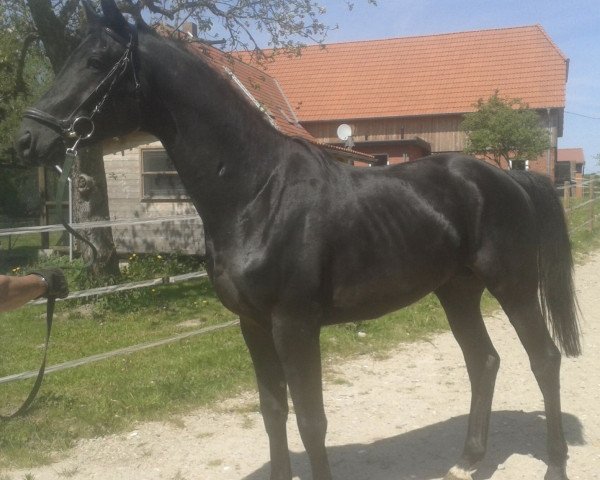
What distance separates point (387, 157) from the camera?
21375 mm

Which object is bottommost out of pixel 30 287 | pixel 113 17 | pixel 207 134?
pixel 30 287

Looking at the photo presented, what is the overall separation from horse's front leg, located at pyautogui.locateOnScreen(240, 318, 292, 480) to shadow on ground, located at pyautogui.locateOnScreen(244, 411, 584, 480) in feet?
1.41

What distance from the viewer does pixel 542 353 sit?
3.26 metres

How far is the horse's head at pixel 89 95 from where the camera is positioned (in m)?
2.37

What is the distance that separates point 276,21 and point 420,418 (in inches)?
290

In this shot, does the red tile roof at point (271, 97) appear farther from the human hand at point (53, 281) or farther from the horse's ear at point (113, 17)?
the human hand at point (53, 281)

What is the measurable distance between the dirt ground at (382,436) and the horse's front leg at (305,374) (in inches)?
32.0

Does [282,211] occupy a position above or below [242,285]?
above

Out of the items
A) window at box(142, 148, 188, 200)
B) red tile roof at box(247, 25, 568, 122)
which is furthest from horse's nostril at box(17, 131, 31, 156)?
red tile roof at box(247, 25, 568, 122)

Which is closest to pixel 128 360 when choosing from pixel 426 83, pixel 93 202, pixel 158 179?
pixel 93 202

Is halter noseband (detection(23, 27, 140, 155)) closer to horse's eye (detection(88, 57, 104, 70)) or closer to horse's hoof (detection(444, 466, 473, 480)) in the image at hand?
horse's eye (detection(88, 57, 104, 70))

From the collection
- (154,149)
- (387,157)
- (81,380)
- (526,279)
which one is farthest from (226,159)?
(387,157)

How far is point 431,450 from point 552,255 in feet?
4.48

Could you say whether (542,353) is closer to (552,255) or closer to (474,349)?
(474,349)
